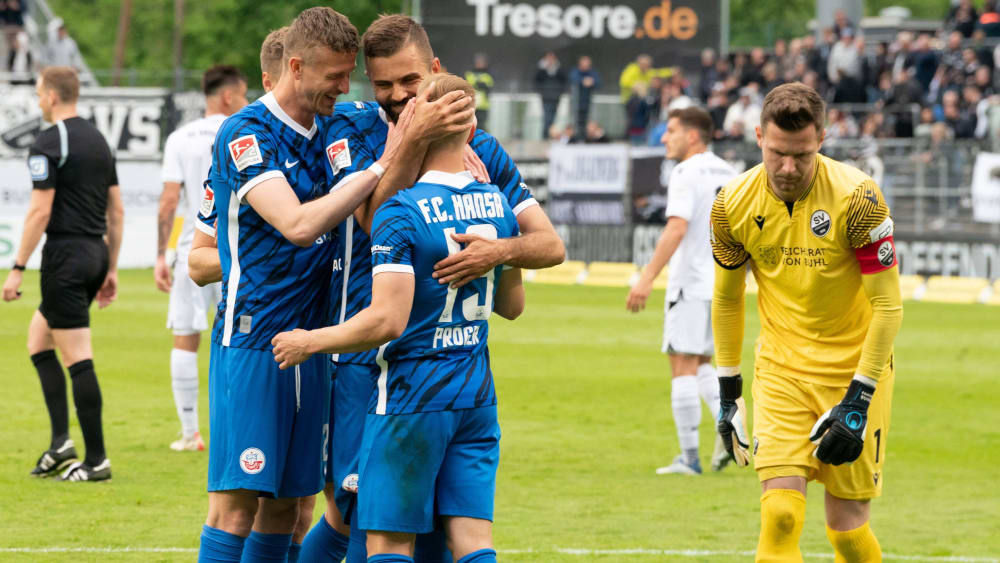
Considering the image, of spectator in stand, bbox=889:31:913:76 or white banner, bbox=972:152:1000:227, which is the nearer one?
white banner, bbox=972:152:1000:227

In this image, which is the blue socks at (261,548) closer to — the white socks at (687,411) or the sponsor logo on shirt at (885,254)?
the sponsor logo on shirt at (885,254)

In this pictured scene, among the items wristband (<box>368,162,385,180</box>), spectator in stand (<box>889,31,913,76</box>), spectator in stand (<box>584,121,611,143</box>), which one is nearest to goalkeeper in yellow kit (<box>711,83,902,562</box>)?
wristband (<box>368,162,385,180</box>)

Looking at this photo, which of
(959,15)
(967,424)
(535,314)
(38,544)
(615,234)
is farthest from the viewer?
(959,15)

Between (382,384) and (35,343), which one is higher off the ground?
(382,384)

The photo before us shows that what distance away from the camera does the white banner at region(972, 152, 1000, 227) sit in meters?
23.3

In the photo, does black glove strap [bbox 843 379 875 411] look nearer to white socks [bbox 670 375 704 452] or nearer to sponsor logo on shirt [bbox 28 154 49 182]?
white socks [bbox 670 375 704 452]

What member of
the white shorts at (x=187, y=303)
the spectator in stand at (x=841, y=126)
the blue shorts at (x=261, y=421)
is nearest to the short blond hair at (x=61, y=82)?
the white shorts at (x=187, y=303)

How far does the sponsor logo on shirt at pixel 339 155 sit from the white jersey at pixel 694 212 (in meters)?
4.96

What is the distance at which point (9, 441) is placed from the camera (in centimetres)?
1027

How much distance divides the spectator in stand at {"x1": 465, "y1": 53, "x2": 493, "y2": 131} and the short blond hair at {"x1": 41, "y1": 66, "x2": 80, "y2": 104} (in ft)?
70.0

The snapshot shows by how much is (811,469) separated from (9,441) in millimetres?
6648

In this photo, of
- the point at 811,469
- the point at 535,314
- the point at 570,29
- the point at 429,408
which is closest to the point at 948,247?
the point at 535,314

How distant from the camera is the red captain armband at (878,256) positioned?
5469 mm

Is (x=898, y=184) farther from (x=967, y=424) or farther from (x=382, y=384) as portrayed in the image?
(x=382, y=384)
